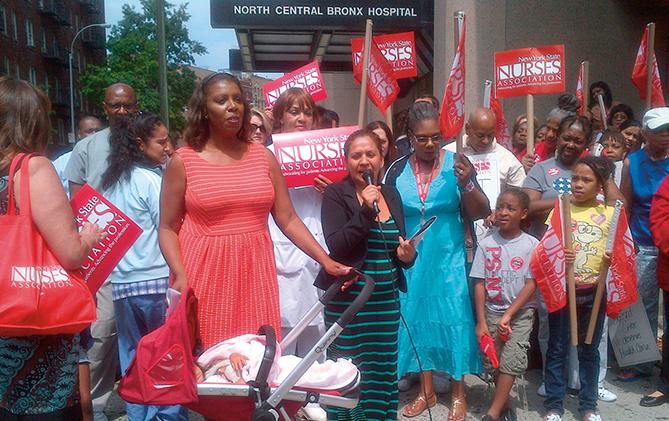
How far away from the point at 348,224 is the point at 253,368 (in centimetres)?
106

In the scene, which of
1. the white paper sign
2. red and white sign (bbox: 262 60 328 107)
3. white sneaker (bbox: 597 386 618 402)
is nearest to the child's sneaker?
white sneaker (bbox: 597 386 618 402)

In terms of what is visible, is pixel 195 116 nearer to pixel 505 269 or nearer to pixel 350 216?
pixel 350 216

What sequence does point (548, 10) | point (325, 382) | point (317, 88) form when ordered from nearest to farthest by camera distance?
point (325, 382)
point (317, 88)
point (548, 10)

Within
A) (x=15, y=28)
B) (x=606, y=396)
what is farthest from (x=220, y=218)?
(x=15, y=28)

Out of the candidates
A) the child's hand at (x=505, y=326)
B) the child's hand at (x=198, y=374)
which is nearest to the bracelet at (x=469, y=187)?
Result: the child's hand at (x=505, y=326)

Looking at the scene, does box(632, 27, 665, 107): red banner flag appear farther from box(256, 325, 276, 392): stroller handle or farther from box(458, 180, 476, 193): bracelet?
box(256, 325, 276, 392): stroller handle

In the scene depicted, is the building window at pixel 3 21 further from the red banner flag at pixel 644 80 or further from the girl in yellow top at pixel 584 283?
the girl in yellow top at pixel 584 283

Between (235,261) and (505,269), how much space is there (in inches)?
77.9

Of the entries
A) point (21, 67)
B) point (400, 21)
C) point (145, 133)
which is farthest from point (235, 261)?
point (21, 67)

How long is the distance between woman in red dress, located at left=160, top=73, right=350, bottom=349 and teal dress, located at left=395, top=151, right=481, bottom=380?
1412 mm

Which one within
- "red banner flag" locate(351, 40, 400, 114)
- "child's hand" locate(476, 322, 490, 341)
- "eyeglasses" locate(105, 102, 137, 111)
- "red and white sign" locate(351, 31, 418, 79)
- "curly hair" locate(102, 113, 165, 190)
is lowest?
"child's hand" locate(476, 322, 490, 341)

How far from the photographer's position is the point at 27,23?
152 feet

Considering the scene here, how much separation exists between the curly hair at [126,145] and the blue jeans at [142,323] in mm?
693

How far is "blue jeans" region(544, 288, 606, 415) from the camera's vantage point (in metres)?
4.32
